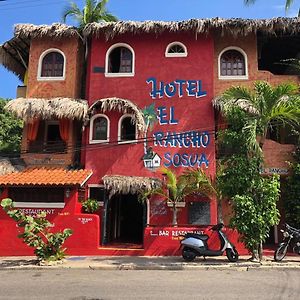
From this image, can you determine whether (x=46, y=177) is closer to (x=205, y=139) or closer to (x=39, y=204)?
(x=39, y=204)

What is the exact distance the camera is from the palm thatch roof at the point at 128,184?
49.6ft

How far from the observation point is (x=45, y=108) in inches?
625

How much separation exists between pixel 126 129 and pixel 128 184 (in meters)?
3.01

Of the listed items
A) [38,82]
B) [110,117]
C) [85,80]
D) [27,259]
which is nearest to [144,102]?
[110,117]

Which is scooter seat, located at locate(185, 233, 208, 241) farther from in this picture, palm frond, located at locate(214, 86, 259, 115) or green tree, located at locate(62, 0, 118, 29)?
green tree, located at locate(62, 0, 118, 29)

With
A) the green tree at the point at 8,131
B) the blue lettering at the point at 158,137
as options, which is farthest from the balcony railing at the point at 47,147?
the green tree at the point at 8,131

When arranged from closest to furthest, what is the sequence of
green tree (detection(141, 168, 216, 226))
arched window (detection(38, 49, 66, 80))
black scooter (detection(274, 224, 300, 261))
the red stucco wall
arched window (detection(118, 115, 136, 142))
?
black scooter (detection(274, 224, 300, 261)) < green tree (detection(141, 168, 216, 226)) < the red stucco wall < arched window (detection(118, 115, 136, 142)) < arched window (detection(38, 49, 66, 80))

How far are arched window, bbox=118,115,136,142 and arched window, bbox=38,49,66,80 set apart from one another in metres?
3.48

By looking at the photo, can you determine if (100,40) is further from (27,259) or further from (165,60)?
(27,259)

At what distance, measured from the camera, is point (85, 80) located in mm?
17844

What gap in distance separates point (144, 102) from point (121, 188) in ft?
13.1

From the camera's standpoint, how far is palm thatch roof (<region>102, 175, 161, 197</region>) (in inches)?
595

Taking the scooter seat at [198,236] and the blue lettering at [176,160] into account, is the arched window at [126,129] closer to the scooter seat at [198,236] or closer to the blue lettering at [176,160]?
the blue lettering at [176,160]

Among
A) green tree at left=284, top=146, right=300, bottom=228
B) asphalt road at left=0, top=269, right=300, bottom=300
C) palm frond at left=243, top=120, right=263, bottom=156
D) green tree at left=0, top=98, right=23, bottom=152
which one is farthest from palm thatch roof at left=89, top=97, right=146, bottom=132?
green tree at left=0, top=98, right=23, bottom=152
